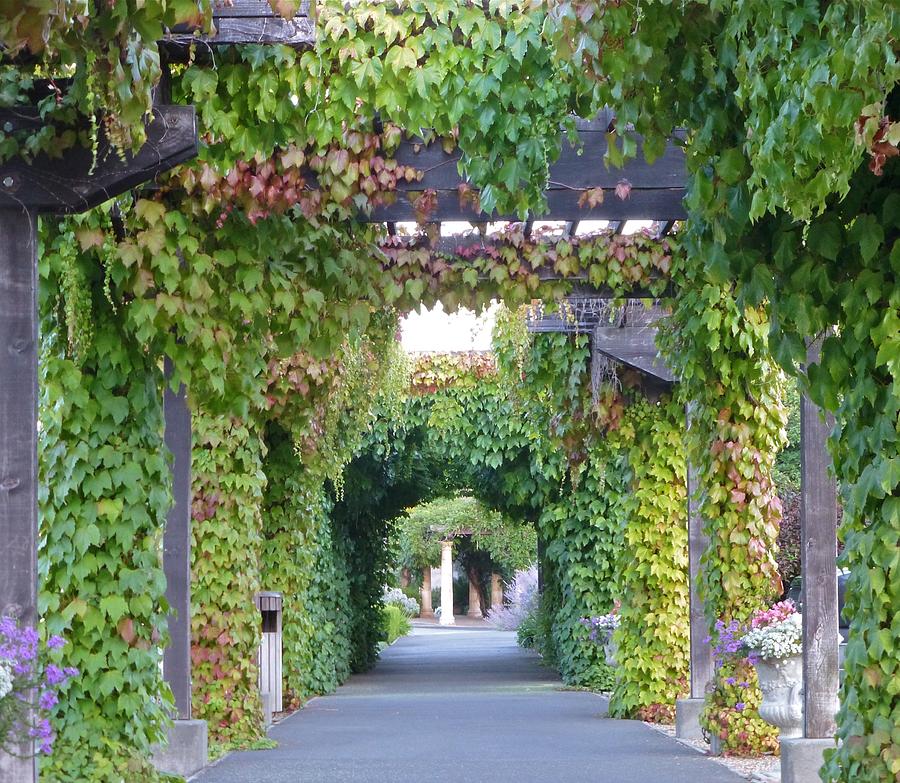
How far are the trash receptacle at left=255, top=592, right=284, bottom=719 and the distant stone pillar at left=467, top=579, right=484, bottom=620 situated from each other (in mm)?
33840

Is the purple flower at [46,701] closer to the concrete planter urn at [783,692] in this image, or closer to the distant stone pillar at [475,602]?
the concrete planter urn at [783,692]

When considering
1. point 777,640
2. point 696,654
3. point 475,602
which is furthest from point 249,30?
point 475,602

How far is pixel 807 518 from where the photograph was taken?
25.2ft

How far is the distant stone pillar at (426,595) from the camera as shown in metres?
47.0

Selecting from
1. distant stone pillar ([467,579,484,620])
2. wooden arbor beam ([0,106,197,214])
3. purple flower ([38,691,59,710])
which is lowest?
distant stone pillar ([467,579,484,620])

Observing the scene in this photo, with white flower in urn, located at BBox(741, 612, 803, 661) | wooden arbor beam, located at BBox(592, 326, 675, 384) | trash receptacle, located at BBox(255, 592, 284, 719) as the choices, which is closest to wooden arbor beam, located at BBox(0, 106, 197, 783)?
white flower in urn, located at BBox(741, 612, 803, 661)

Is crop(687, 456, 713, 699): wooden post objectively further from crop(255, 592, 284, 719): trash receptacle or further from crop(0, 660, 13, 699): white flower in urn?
crop(0, 660, 13, 699): white flower in urn

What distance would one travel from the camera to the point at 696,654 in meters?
10.6

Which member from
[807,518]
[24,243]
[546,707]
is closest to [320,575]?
[546,707]

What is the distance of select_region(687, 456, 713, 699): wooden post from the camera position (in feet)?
34.4

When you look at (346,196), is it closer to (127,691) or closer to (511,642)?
(127,691)

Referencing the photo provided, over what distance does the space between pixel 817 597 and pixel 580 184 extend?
2.60 metres

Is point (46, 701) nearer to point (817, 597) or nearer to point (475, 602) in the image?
point (817, 597)

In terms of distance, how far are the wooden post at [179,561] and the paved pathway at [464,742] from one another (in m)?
0.60
